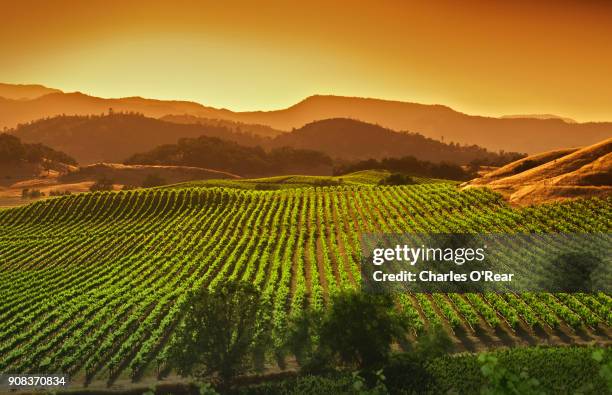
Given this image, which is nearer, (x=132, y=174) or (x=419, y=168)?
(x=419, y=168)

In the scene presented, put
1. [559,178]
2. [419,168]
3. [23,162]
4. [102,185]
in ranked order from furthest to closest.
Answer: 1. [23,162]
2. [419,168]
3. [102,185]
4. [559,178]

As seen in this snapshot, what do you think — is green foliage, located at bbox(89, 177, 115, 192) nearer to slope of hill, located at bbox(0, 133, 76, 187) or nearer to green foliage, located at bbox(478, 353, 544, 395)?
slope of hill, located at bbox(0, 133, 76, 187)

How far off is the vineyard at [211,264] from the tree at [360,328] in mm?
4483

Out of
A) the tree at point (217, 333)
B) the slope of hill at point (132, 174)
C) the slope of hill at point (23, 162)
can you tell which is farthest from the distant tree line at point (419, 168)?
the tree at point (217, 333)

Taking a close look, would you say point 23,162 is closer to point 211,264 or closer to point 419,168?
point 419,168

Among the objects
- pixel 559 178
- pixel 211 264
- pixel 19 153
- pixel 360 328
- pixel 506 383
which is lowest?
pixel 211 264

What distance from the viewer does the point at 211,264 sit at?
166 feet

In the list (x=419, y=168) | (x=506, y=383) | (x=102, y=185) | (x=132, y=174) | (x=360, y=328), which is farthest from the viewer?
(x=132, y=174)

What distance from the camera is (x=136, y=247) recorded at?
58.2 m

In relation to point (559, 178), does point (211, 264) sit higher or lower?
lower

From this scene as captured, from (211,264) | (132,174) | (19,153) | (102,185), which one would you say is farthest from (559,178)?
(19,153)

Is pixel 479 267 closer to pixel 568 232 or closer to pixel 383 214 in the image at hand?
pixel 568 232

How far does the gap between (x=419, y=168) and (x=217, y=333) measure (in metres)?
140

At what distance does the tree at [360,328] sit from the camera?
950 inches
